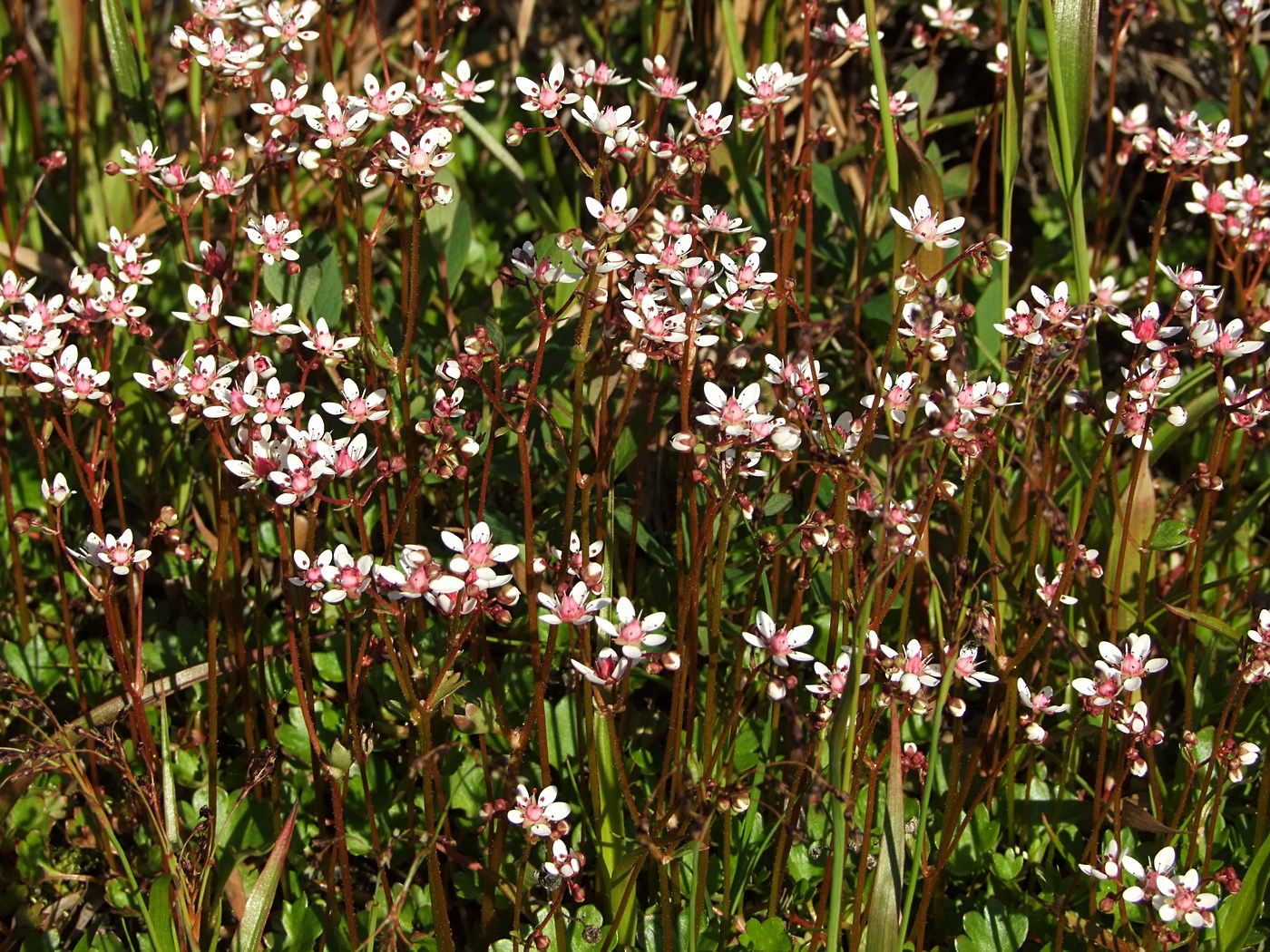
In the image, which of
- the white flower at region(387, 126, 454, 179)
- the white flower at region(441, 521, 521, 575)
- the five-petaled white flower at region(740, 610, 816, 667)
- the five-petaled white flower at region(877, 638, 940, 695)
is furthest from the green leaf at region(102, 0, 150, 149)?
the five-petaled white flower at region(877, 638, 940, 695)

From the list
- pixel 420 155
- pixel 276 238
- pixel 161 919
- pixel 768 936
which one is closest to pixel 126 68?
pixel 276 238

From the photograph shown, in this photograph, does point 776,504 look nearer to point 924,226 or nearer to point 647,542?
point 647,542

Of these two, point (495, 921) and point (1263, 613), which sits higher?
point (1263, 613)

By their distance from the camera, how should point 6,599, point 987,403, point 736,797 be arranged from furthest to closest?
point 6,599
point 987,403
point 736,797

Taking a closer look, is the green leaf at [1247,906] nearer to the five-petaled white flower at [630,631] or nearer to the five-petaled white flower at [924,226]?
the five-petaled white flower at [630,631]

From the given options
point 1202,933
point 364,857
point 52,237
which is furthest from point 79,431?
point 1202,933

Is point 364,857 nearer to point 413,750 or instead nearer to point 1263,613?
point 413,750
